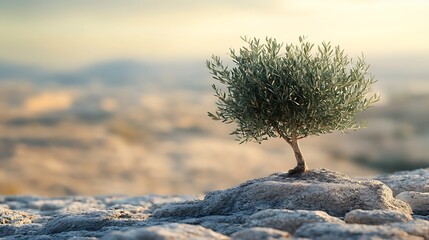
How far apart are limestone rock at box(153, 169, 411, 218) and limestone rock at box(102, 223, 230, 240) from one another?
A: 451cm

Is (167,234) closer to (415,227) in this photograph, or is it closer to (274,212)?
(274,212)

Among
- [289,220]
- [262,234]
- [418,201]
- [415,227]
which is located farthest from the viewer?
[418,201]

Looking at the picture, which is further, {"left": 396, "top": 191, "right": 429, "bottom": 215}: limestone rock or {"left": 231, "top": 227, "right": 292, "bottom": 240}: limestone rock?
{"left": 396, "top": 191, "right": 429, "bottom": 215}: limestone rock

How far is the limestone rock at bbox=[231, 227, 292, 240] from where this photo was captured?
39.0ft

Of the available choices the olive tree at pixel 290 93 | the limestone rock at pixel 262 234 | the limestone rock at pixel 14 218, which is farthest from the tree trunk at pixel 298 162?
the limestone rock at pixel 14 218

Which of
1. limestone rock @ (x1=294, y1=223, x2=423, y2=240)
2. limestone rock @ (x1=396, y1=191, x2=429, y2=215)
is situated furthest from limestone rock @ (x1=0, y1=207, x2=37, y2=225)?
limestone rock @ (x1=396, y1=191, x2=429, y2=215)

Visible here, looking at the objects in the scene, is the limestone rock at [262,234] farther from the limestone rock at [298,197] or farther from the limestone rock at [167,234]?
the limestone rock at [298,197]

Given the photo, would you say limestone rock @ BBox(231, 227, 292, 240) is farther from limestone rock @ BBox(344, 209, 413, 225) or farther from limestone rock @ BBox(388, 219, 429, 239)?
limestone rock @ BBox(388, 219, 429, 239)

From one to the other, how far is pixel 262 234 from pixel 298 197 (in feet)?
16.7

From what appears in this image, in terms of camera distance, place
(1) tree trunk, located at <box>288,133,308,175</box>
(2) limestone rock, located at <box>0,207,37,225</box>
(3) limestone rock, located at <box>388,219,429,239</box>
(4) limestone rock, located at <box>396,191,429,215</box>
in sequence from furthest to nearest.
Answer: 1. (2) limestone rock, located at <box>0,207,37,225</box>
2. (1) tree trunk, located at <box>288,133,308,175</box>
3. (4) limestone rock, located at <box>396,191,429,215</box>
4. (3) limestone rock, located at <box>388,219,429,239</box>

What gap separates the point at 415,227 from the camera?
1272 cm

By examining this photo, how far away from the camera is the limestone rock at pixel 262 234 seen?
39.0ft

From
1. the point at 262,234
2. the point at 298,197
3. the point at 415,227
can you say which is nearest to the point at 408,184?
the point at 298,197

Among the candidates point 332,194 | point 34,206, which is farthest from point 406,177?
point 34,206
